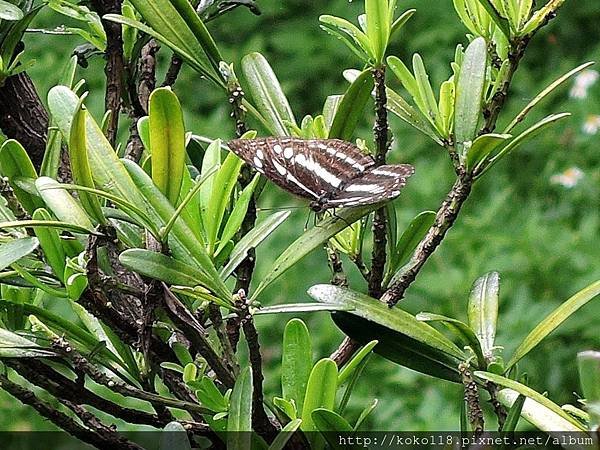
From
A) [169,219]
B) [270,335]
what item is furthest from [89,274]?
[270,335]

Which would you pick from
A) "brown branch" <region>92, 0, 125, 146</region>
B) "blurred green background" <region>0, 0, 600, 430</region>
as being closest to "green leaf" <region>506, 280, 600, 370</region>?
"brown branch" <region>92, 0, 125, 146</region>

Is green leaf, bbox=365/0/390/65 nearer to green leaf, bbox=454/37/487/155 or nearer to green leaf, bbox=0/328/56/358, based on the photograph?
green leaf, bbox=454/37/487/155

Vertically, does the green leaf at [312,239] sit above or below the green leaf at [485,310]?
above

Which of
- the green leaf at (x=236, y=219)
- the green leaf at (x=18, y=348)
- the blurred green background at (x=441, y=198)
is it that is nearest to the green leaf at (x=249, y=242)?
the green leaf at (x=236, y=219)

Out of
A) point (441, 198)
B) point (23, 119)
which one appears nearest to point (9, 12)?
point (23, 119)

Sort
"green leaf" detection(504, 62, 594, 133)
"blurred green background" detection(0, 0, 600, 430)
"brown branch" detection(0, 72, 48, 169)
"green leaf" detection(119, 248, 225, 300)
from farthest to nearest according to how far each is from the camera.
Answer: "blurred green background" detection(0, 0, 600, 430), "brown branch" detection(0, 72, 48, 169), "green leaf" detection(504, 62, 594, 133), "green leaf" detection(119, 248, 225, 300)

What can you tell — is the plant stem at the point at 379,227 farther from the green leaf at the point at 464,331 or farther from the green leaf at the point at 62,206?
the green leaf at the point at 62,206

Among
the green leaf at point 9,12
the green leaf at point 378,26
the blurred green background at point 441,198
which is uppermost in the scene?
the green leaf at point 378,26

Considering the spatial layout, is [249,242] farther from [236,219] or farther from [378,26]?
[378,26]
